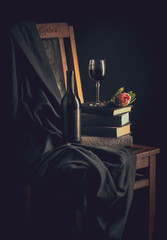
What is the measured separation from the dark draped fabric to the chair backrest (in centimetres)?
16

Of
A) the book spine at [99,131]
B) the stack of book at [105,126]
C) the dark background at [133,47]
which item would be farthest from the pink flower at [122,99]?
the dark background at [133,47]

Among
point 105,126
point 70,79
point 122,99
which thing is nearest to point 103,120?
point 105,126

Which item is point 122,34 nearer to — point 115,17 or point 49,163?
point 115,17

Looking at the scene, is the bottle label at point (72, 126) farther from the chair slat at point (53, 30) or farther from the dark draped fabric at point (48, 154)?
the chair slat at point (53, 30)

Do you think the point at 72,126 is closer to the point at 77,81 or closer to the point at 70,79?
the point at 70,79

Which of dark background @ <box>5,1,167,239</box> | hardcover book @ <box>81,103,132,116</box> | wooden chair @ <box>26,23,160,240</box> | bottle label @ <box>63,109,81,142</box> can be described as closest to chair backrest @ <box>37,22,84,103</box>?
wooden chair @ <box>26,23,160,240</box>

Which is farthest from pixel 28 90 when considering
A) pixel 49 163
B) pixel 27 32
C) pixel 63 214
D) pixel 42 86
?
pixel 63 214

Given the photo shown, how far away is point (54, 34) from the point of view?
206 centimetres

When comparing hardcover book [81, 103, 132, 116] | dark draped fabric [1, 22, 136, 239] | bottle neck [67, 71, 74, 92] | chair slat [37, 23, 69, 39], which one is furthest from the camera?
chair slat [37, 23, 69, 39]

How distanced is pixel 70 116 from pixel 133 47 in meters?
0.70

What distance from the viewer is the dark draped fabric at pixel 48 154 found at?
1446mm

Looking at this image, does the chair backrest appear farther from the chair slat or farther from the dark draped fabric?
the dark draped fabric

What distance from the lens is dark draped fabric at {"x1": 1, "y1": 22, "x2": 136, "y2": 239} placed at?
1446 millimetres

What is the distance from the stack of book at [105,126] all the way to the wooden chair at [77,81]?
0.09 m
